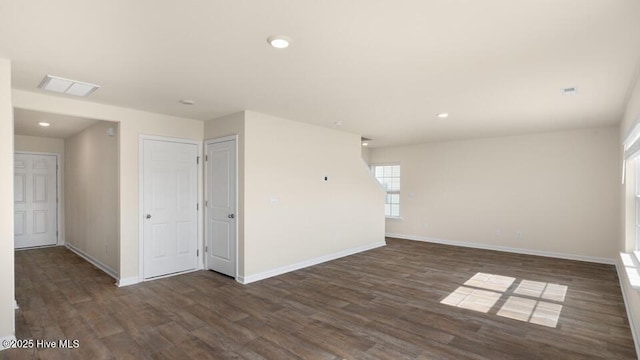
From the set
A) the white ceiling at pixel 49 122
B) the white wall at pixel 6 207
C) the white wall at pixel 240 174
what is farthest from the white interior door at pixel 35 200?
the white wall at pixel 6 207

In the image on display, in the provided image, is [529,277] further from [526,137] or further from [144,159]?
[144,159]

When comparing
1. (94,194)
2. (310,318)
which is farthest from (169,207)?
(310,318)

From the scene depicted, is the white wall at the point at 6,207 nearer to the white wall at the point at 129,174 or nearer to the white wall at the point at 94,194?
the white wall at the point at 129,174

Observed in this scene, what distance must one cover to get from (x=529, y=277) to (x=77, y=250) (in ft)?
26.5

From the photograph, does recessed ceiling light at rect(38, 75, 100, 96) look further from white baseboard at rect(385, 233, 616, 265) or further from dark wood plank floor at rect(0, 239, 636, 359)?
white baseboard at rect(385, 233, 616, 265)

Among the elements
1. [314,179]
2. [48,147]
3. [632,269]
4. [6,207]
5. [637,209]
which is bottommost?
[632,269]

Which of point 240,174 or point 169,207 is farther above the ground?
point 240,174

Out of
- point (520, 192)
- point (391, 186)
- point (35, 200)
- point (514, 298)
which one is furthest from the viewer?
point (391, 186)

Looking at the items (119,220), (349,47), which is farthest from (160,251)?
(349,47)

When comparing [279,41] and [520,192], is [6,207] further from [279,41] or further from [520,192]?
[520,192]

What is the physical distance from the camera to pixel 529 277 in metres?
4.80

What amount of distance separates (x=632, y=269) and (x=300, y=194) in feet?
13.2

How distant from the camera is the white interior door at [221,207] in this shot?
15.4ft

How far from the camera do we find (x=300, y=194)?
17.4ft
